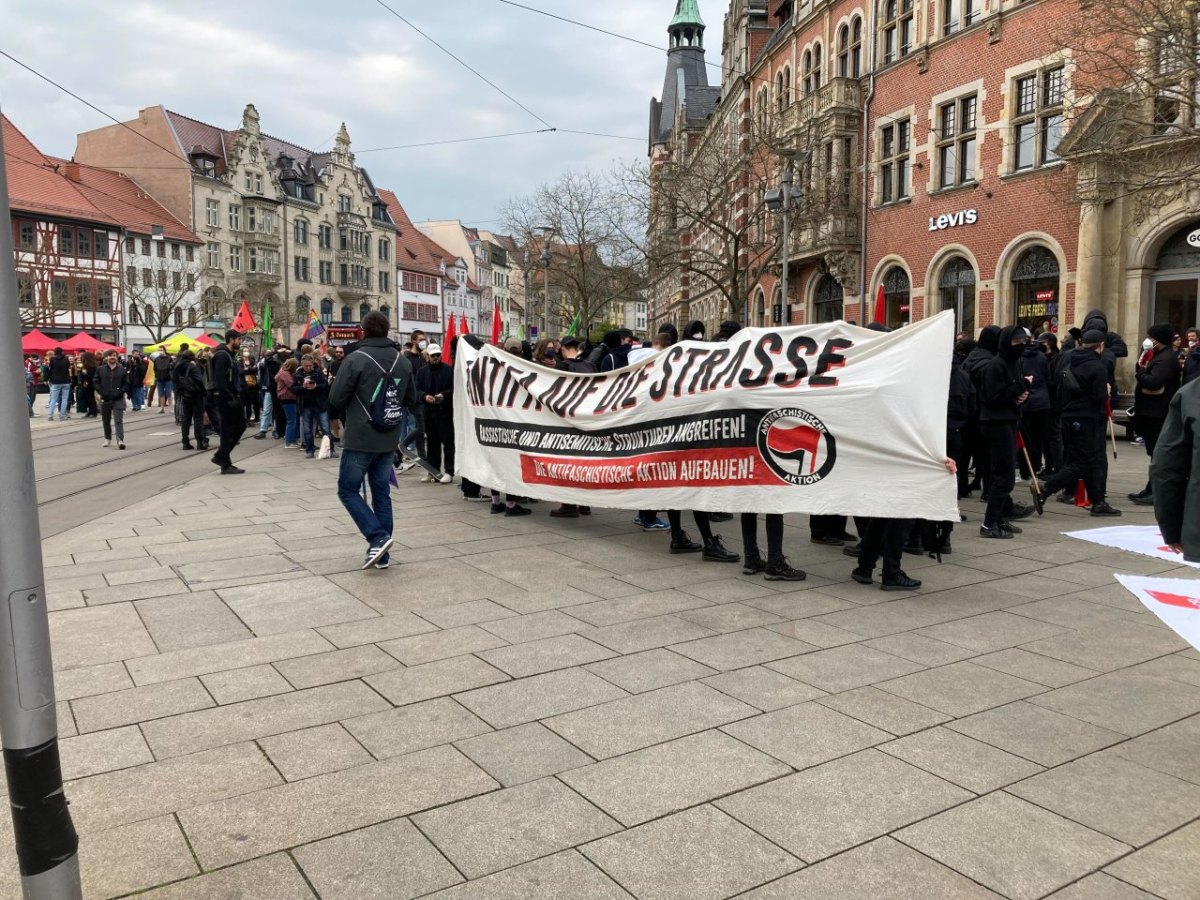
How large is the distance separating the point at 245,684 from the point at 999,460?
6.93 meters

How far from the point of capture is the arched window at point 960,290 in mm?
27000

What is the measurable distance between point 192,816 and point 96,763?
29.6 inches

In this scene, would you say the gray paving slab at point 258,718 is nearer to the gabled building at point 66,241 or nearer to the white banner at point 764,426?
the white banner at point 764,426

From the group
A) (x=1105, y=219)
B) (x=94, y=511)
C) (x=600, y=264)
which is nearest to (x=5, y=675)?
(x=94, y=511)

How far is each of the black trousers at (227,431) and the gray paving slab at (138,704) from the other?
31.9 ft

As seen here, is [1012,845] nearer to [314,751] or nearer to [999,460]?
[314,751]

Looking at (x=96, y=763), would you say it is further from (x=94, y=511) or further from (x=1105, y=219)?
(x=1105, y=219)

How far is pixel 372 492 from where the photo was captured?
24.8 feet

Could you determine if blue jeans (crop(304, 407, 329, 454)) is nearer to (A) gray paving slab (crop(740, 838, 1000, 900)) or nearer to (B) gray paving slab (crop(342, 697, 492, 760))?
(B) gray paving slab (crop(342, 697, 492, 760))

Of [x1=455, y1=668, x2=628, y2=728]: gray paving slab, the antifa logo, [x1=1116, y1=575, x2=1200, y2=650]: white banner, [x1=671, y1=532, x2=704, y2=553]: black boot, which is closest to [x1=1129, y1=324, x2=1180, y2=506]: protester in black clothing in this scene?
[x1=1116, y1=575, x2=1200, y2=650]: white banner

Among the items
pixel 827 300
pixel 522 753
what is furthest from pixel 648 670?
pixel 827 300

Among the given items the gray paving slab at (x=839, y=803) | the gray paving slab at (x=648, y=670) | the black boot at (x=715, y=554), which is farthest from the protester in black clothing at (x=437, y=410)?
the gray paving slab at (x=839, y=803)

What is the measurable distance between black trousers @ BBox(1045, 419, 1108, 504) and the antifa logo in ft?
15.6

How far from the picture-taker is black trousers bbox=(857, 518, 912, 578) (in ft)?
22.9
